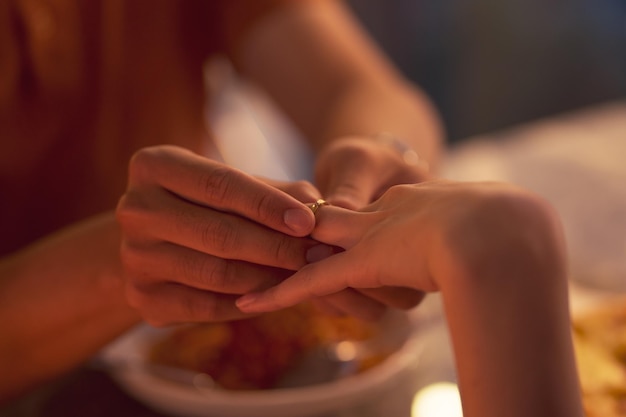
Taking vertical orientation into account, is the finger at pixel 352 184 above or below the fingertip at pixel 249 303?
above

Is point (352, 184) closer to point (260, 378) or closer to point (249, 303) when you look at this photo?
point (249, 303)

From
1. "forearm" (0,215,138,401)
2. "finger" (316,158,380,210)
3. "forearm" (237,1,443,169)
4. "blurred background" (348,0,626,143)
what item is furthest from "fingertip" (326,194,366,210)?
"blurred background" (348,0,626,143)

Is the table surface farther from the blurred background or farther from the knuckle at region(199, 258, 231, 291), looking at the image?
the blurred background

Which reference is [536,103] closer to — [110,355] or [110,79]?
[110,79]

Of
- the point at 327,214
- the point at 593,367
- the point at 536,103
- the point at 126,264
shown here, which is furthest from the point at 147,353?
the point at 536,103

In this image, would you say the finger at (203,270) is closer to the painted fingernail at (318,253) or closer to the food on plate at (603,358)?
the painted fingernail at (318,253)

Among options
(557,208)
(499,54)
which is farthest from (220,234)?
(499,54)

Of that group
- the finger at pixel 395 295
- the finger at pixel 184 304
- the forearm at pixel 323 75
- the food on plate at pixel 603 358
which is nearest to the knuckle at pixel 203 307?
the finger at pixel 184 304

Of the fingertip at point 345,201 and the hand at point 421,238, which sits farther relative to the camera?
the fingertip at point 345,201
